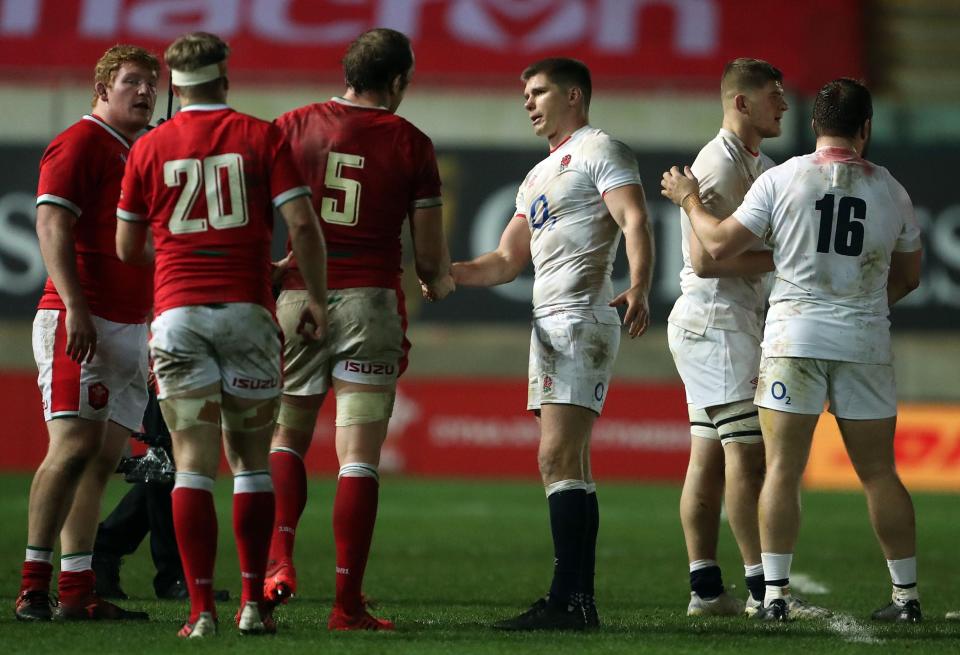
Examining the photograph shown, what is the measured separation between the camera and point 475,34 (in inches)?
709

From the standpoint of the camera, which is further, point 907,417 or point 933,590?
point 907,417

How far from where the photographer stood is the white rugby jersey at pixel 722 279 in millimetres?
5930

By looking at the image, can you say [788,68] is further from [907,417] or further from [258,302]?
[258,302]

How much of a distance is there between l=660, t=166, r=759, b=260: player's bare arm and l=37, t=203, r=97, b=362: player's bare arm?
84.7 inches

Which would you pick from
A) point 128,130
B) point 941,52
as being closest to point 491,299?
Result: point 941,52

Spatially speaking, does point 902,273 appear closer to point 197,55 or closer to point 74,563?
point 197,55

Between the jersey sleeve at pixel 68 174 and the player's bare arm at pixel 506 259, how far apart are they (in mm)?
1421

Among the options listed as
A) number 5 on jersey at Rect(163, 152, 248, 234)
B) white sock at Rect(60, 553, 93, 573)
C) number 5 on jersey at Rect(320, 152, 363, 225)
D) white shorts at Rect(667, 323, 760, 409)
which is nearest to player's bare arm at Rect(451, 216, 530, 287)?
white shorts at Rect(667, 323, 760, 409)

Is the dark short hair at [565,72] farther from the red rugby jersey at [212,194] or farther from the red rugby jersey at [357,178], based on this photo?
the red rugby jersey at [212,194]

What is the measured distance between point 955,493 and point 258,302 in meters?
10.9

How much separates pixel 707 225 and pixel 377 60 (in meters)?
1.38

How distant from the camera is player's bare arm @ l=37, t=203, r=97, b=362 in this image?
519cm

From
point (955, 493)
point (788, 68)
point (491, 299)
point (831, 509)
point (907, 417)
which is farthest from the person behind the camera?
point (788, 68)

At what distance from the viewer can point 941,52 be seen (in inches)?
753
